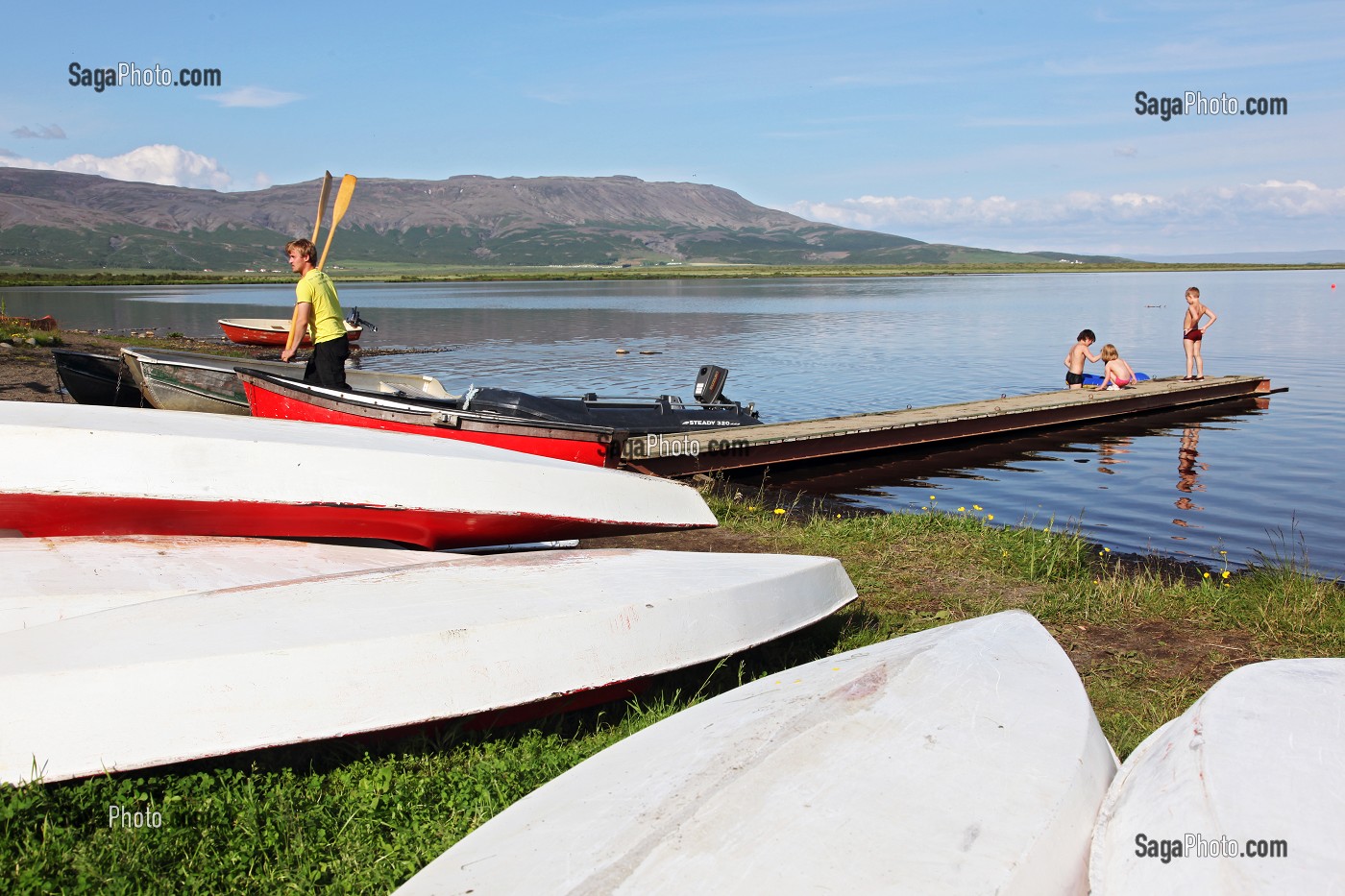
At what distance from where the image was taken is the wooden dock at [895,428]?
470 inches

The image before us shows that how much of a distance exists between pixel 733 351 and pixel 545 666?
32.5 m

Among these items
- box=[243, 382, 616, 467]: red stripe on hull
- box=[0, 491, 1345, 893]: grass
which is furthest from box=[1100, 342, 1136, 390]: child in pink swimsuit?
box=[243, 382, 616, 467]: red stripe on hull

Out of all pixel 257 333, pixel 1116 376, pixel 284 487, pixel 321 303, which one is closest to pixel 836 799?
pixel 284 487

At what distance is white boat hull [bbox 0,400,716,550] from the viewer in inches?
211

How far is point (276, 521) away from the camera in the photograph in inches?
223

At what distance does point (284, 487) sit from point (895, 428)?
1055 centimetres

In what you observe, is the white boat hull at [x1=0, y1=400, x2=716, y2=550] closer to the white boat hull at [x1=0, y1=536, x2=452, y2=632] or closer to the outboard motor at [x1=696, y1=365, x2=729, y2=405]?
the white boat hull at [x1=0, y1=536, x2=452, y2=632]

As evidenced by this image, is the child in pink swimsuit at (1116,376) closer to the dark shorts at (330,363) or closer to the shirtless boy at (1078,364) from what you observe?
the shirtless boy at (1078,364)

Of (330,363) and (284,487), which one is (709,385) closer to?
(330,363)

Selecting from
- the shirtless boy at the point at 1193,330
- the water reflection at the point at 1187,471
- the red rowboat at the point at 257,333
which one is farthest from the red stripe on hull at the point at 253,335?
the water reflection at the point at 1187,471

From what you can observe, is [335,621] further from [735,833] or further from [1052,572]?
[1052,572]

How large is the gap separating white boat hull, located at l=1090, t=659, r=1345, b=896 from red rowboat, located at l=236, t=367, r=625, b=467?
7177mm

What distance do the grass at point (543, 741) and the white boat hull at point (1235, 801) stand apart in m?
1.27

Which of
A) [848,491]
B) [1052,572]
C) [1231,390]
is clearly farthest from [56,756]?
[1231,390]
